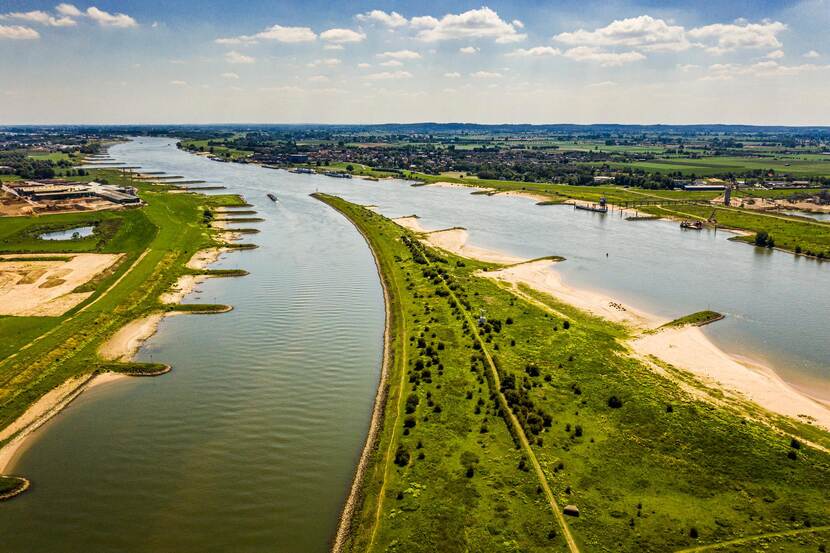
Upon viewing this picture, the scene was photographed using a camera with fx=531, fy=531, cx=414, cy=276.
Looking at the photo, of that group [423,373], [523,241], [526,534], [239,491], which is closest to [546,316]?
[423,373]

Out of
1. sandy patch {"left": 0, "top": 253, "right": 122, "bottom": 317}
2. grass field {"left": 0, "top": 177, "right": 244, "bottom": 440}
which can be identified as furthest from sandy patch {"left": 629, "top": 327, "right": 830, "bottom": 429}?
sandy patch {"left": 0, "top": 253, "right": 122, "bottom": 317}

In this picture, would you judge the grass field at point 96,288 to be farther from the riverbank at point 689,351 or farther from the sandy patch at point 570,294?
the riverbank at point 689,351

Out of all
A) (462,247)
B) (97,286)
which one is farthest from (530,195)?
(97,286)

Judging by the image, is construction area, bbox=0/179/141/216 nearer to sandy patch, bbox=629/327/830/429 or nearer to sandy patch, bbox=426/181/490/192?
sandy patch, bbox=426/181/490/192

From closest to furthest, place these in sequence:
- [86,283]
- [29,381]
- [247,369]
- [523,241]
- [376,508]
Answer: [376,508], [29,381], [247,369], [86,283], [523,241]

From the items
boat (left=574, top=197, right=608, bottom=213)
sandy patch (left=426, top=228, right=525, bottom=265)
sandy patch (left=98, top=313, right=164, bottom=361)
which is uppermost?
boat (left=574, top=197, right=608, bottom=213)

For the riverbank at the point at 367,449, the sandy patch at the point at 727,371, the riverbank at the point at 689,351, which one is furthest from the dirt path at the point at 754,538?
the riverbank at the point at 367,449

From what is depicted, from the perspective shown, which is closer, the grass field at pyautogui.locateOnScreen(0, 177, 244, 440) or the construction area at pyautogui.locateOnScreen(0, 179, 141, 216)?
the grass field at pyautogui.locateOnScreen(0, 177, 244, 440)

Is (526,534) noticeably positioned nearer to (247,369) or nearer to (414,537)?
(414,537)
